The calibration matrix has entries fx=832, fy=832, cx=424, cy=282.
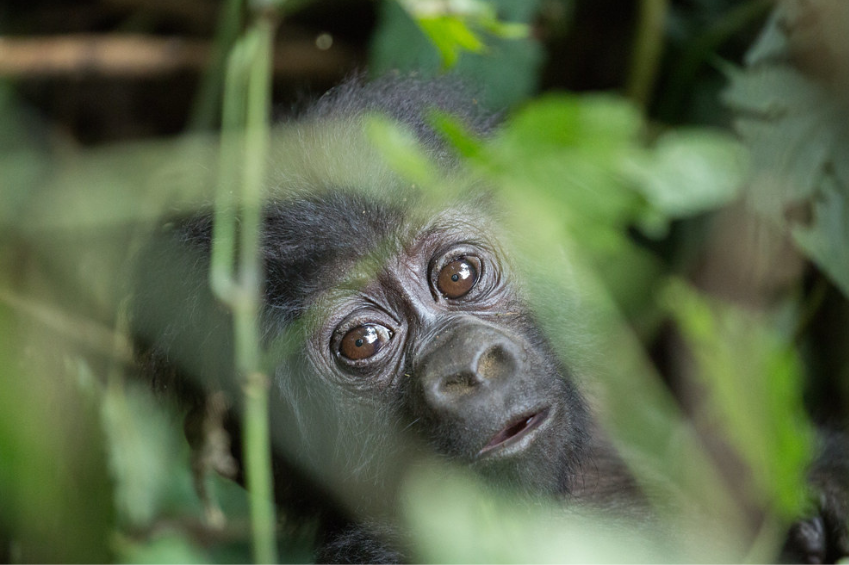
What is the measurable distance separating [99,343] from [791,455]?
231 centimetres

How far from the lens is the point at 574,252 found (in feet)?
7.32

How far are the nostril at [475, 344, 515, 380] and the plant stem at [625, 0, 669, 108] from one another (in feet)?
5.46

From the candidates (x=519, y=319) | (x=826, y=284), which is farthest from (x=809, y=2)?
(x=519, y=319)

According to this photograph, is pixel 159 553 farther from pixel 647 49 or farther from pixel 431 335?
pixel 647 49

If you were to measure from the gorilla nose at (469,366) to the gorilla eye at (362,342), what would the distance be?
0.20 m

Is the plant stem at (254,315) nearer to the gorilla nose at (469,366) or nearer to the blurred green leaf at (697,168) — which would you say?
the gorilla nose at (469,366)

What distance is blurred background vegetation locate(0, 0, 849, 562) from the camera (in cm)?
162

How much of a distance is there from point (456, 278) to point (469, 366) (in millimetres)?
376

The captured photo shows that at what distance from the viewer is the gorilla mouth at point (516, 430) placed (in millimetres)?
1992

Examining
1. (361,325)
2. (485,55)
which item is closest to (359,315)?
(361,325)

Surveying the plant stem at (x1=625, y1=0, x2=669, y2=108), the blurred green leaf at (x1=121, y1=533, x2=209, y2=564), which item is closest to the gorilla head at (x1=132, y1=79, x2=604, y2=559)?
the blurred green leaf at (x1=121, y1=533, x2=209, y2=564)

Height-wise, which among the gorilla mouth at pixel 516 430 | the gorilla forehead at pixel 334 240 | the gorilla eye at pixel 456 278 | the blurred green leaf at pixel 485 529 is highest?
the gorilla forehead at pixel 334 240

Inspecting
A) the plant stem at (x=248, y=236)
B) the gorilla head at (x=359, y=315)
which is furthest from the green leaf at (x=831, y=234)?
the plant stem at (x=248, y=236)

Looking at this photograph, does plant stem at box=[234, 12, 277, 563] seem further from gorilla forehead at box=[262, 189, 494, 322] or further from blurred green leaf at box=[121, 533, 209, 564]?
blurred green leaf at box=[121, 533, 209, 564]
